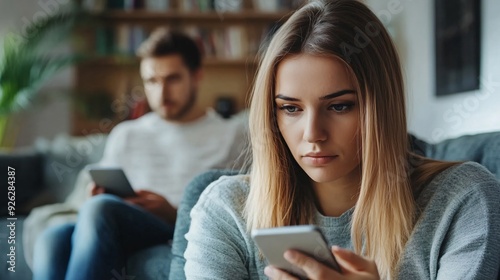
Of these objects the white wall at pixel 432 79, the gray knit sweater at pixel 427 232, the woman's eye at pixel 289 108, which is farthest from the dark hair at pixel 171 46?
the woman's eye at pixel 289 108

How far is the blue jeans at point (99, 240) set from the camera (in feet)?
4.65

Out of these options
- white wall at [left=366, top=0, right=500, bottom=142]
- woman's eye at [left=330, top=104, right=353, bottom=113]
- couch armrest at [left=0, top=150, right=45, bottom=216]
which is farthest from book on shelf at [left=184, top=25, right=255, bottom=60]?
woman's eye at [left=330, top=104, right=353, bottom=113]

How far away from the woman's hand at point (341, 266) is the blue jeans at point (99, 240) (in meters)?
0.73

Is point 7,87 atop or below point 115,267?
atop

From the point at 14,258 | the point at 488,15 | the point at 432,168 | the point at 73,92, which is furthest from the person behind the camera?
the point at 73,92

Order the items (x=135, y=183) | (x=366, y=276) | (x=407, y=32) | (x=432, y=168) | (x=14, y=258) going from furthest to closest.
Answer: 1. (x=407, y=32)
2. (x=135, y=183)
3. (x=14, y=258)
4. (x=432, y=168)
5. (x=366, y=276)

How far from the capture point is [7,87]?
3.20 meters

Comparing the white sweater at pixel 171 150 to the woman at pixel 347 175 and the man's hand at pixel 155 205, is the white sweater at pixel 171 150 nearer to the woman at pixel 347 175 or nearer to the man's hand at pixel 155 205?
the man's hand at pixel 155 205

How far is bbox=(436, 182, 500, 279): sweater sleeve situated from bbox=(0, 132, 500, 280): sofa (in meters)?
→ 0.35

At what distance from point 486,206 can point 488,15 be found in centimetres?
121

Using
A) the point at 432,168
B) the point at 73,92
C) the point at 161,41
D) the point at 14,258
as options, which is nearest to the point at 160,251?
the point at 432,168

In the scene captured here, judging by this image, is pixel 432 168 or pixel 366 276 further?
pixel 432 168

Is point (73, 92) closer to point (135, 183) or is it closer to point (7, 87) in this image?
point (7, 87)

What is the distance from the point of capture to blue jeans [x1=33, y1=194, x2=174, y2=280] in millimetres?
1418
